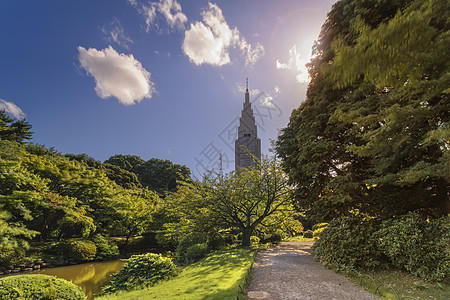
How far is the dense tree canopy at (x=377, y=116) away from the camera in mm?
2174

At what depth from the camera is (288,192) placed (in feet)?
45.7

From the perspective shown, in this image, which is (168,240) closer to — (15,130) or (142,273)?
(142,273)

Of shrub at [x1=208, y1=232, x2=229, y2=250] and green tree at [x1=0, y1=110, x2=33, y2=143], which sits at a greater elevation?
green tree at [x1=0, y1=110, x2=33, y2=143]

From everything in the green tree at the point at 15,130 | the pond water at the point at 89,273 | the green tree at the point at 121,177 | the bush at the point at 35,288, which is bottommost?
the pond water at the point at 89,273

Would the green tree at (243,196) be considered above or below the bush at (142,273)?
above

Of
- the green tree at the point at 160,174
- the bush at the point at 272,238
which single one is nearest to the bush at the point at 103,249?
the bush at the point at 272,238

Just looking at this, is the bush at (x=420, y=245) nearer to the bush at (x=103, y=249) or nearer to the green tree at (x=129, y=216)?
the bush at (x=103, y=249)

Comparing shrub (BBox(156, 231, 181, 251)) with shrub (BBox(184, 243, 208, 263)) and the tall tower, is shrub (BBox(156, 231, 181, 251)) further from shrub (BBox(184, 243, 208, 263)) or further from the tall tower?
the tall tower

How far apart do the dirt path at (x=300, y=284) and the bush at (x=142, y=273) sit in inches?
147

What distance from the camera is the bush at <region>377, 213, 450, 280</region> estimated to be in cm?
542

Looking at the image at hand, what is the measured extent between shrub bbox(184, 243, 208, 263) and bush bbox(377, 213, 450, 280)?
912 cm

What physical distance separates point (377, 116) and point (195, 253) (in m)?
11.3

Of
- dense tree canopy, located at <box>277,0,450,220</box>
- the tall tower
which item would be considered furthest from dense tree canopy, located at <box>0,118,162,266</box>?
the tall tower

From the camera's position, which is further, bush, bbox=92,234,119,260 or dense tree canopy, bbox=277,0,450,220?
bush, bbox=92,234,119,260
